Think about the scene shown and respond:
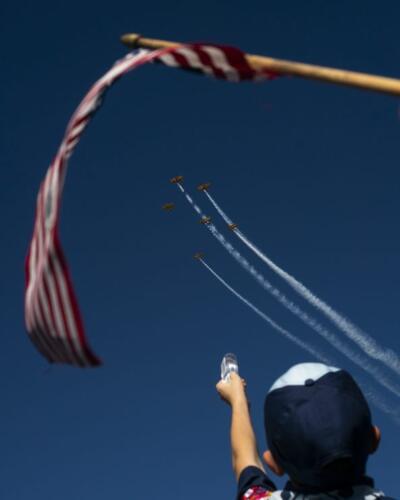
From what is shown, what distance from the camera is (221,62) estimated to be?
673 cm

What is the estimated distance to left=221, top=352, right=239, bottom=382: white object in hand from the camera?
5.37 meters

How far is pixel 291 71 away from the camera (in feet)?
18.4

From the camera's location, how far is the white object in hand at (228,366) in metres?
5.37

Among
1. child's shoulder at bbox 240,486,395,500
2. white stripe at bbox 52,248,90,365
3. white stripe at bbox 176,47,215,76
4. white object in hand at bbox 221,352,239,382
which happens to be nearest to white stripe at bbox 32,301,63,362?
white stripe at bbox 52,248,90,365

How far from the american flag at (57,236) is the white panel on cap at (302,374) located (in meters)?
1.67

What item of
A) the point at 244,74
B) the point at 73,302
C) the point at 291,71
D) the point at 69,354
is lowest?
the point at 69,354

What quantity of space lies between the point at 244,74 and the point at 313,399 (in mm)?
3840

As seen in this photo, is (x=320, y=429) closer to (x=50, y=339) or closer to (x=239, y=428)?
(x=239, y=428)

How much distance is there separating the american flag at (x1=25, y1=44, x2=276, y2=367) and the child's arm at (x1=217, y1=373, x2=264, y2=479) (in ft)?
4.27

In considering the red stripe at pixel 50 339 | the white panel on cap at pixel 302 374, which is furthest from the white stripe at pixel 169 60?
the white panel on cap at pixel 302 374

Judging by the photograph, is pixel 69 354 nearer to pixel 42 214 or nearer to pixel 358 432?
pixel 42 214

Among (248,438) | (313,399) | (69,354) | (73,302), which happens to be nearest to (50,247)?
(73,302)

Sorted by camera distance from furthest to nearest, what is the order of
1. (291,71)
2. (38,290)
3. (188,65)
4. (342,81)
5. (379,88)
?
(188,65) < (38,290) < (291,71) < (342,81) < (379,88)

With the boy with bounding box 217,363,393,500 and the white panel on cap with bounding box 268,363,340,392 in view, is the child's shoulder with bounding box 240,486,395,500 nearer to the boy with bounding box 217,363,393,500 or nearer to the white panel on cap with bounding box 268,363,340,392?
the boy with bounding box 217,363,393,500
